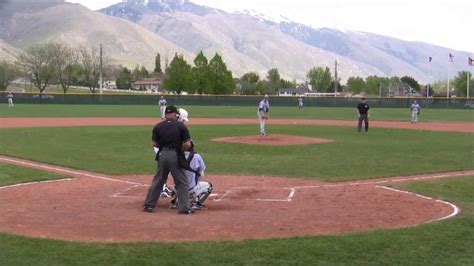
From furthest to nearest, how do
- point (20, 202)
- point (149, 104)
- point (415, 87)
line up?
point (415, 87) → point (149, 104) → point (20, 202)

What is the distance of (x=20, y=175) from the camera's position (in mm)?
14656

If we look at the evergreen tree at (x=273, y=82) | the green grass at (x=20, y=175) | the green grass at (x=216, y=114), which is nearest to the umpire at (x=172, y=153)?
the green grass at (x=20, y=175)

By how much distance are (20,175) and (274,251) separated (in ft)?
30.8

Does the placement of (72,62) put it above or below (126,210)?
above

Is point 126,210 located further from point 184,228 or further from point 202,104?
point 202,104

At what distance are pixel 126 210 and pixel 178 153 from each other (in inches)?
51.9

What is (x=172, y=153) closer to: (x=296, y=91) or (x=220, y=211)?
(x=220, y=211)

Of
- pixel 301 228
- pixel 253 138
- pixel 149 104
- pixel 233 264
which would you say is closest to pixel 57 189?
pixel 301 228

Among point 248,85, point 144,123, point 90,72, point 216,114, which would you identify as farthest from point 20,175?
point 248,85

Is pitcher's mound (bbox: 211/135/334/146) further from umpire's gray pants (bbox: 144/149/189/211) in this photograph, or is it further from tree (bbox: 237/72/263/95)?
tree (bbox: 237/72/263/95)

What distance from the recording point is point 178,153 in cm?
992

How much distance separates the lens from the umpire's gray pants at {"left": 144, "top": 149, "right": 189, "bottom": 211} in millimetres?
9867

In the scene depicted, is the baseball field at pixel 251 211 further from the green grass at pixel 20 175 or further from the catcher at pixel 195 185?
the catcher at pixel 195 185

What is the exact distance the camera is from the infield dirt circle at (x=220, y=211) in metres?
8.41
